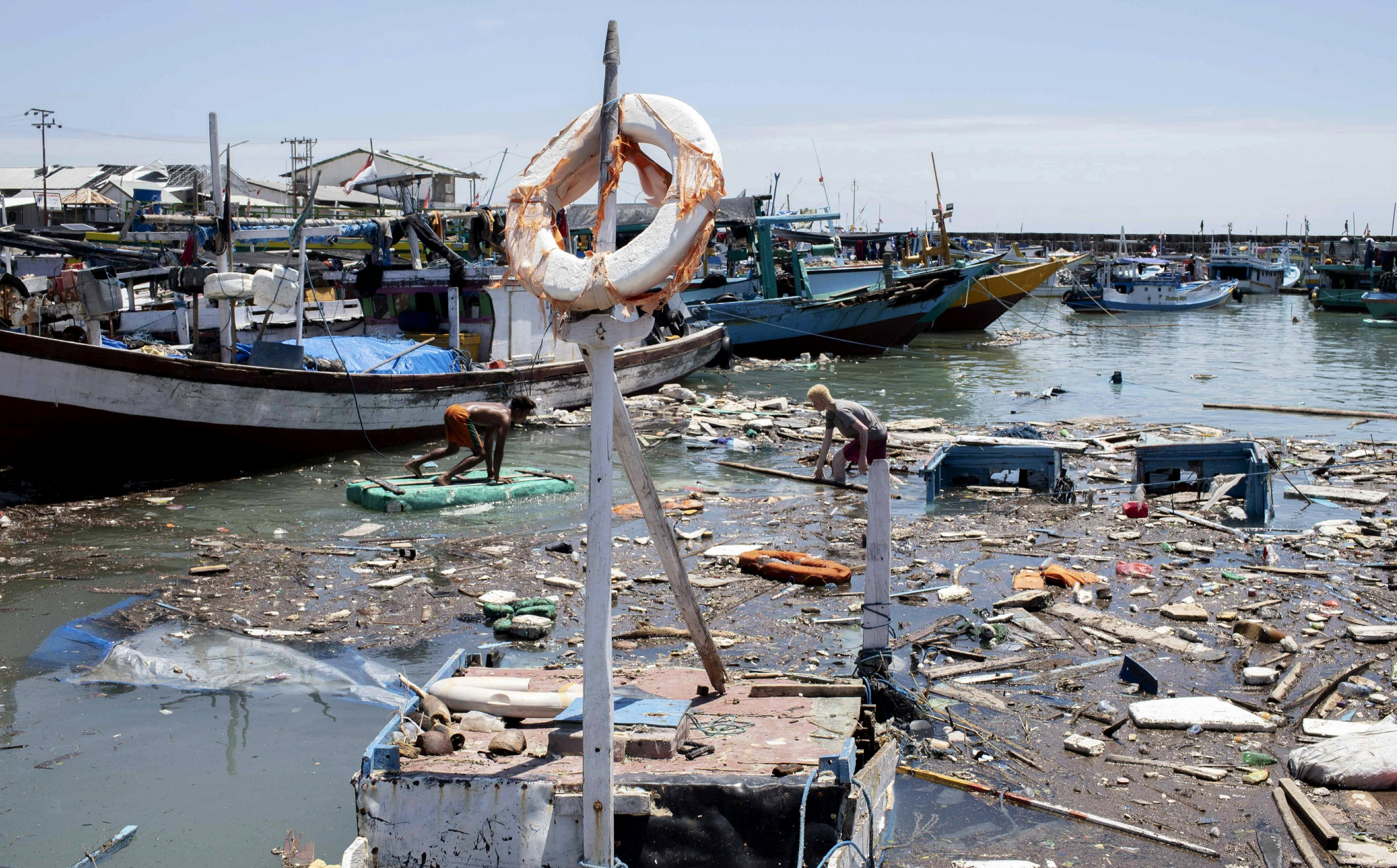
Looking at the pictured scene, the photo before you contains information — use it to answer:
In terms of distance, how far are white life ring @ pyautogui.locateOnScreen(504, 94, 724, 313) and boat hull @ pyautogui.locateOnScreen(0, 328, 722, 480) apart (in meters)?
10.8

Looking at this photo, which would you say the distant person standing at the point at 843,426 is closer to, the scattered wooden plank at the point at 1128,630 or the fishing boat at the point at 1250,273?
the scattered wooden plank at the point at 1128,630

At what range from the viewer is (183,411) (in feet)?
45.7

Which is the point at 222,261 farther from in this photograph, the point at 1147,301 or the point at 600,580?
the point at 1147,301

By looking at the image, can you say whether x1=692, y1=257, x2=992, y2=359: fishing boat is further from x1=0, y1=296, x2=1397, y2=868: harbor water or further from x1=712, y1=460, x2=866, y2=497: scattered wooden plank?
x1=712, y1=460, x2=866, y2=497: scattered wooden plank

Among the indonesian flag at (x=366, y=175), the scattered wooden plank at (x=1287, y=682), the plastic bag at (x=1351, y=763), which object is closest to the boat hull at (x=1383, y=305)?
the indonesian flag at (x=366, y=175)

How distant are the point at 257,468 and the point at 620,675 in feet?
34.6

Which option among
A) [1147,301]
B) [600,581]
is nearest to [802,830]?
[600,581]

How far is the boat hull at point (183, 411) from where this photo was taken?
13.0 m

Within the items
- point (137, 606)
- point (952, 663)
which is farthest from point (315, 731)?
Answer: point (952, 663)

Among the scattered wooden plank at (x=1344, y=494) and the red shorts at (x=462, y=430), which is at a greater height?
the red shorts at (x=462, y=430)

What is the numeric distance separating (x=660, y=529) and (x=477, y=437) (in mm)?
8415

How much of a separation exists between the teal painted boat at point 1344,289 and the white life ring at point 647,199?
4943 cm

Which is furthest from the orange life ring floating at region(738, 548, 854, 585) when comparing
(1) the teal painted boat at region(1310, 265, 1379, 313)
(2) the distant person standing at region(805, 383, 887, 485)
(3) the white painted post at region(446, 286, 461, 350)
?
(1) the teal painted boat at region(1310, 265, 1379, 313)

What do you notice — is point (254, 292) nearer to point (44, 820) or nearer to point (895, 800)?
point (44, 820)
